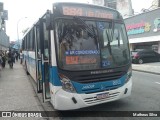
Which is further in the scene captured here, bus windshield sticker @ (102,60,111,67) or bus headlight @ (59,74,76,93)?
bus windshield sticker @ (102,60,111,67)

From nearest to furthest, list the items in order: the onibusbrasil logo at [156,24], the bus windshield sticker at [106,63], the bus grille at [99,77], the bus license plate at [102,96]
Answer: the bus grille at [99,77] → the bus license plate at [102,96] → the bus windshield sticker at [106,63] → the onibusbrasil logo at [156,24]

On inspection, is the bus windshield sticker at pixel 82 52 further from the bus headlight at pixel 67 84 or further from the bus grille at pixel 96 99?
the bus grille at pixel 96 99

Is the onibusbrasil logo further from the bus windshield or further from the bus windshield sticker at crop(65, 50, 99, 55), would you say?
the bus windshield sticker at crop(65, 50, 99, 55)

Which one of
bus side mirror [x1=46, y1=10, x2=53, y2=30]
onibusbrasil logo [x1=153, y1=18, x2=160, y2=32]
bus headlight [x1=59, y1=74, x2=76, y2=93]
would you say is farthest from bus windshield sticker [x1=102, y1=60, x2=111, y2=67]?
onibusbrasil logo [x1=153, y1=18, x2=160, y2=32]

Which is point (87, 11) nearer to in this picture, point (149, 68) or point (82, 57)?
point (82, 57)

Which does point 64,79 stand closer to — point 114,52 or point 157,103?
point 114,52

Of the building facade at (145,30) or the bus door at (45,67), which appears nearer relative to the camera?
the bus door at (45,67)

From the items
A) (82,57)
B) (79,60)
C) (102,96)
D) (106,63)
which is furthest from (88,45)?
(102,96)

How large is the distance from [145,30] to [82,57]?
26351 mm

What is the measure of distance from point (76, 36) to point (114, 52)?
1.21 meters

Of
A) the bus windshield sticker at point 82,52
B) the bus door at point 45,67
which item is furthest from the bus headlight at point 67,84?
the bus door at point 45,67

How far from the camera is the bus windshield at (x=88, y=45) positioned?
6.24 metres

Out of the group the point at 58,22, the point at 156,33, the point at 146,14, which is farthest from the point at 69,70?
the point at 146,14

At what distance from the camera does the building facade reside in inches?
1143
